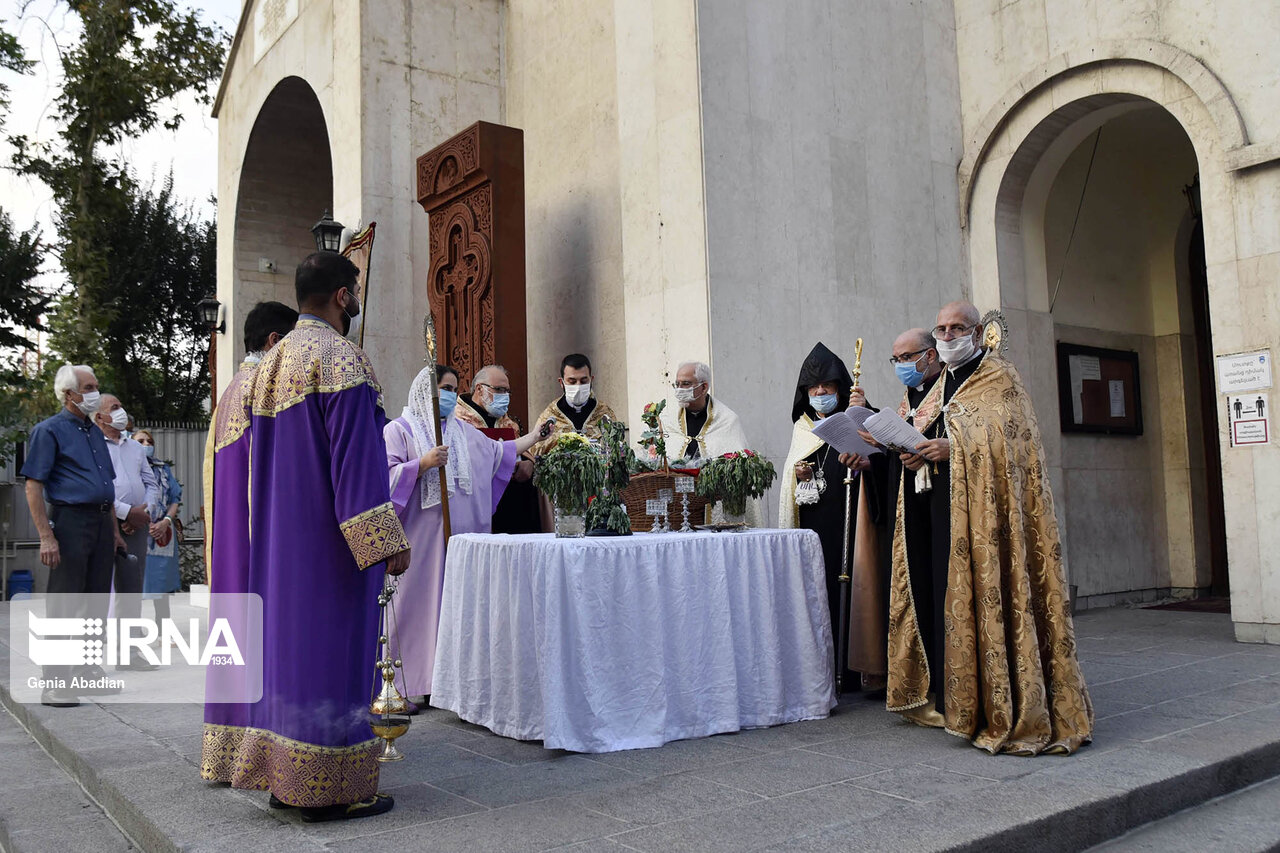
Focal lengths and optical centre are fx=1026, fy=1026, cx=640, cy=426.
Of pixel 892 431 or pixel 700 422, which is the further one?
pixel 700 422

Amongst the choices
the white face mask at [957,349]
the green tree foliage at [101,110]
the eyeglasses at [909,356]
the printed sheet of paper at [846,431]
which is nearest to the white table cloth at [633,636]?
the printed sheet of paper at [846,431]

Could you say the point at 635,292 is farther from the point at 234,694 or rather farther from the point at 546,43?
the point at 234,694

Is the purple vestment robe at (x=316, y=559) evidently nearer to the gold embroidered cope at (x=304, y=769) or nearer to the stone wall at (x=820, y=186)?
the gold embroidered cope at (x=304, y=769)

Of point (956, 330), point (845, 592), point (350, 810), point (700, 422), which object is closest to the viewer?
point (350, 810)

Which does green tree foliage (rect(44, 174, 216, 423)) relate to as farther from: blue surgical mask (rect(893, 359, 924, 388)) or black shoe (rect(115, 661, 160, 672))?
blue surgical mask (rect(893, 359, 924, 388))

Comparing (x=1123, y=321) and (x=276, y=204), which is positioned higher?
(x=276, y=204)

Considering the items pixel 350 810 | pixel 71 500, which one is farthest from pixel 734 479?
pixel 71 500

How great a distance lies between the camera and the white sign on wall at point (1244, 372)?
712cm

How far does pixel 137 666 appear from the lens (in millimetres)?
7934

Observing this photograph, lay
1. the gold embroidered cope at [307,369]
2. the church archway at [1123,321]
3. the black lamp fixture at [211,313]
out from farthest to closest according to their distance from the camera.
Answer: the black lamp fixture at [211,313]
the church archway at [1123,321]
the gold embroidered cope at [307,369]

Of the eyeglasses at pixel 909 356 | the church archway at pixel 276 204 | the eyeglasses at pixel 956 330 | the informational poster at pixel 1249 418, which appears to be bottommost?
the informational poster at pixel 1249 418

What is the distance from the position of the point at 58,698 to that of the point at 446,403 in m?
2.93

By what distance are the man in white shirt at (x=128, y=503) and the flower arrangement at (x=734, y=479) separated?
15.3 ft

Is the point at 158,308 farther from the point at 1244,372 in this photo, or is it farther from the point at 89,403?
the point at 1244,372
